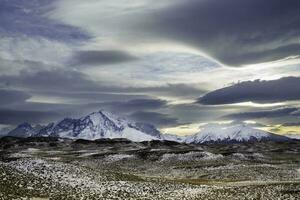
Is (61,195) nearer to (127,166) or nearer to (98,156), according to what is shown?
(127,166)

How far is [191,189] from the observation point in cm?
4588

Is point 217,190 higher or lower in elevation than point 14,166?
lower

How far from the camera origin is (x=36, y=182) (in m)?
39.1

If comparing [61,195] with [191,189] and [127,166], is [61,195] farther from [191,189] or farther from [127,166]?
[127,166]

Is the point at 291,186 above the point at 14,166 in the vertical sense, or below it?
below

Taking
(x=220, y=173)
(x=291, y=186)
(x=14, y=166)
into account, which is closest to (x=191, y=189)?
(x=291, y=186)

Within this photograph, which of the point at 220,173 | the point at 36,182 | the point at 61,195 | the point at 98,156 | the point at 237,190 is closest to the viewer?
the point at 61,195

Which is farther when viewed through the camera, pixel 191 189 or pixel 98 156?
pixel 98 156

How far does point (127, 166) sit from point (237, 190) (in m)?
55.9

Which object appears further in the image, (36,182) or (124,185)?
(124,185)

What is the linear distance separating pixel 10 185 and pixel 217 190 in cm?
2032

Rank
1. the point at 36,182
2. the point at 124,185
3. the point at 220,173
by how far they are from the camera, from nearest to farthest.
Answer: the point at 36,182 → the point at 124,185 → the point at 220,173

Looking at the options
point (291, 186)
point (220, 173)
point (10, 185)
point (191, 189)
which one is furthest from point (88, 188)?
point (220, 173)

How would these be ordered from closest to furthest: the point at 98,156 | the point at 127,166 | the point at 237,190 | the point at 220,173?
the point at 237,190
the point at 220,173
the point at 127,166
the point at 98,156
